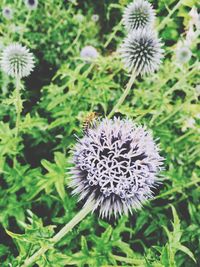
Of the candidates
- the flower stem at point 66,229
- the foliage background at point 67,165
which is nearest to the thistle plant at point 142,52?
the foliage background at point 67,165

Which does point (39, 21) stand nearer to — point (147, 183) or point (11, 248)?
point (11, 248)

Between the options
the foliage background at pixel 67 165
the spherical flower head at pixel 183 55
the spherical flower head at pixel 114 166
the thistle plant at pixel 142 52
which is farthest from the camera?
the spherical flower head at pixel 183 55

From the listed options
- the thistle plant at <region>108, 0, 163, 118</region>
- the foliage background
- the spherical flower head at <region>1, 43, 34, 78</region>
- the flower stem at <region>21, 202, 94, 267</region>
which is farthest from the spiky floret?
the flower stem at <region>21, 202, 94, 267</region>

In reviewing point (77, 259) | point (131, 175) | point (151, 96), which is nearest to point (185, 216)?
point (151, 96)

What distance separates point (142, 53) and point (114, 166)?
0.97 metres

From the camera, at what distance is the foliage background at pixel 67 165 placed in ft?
6.86

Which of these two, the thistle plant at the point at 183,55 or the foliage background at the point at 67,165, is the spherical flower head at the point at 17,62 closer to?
the foliage background at the point at 67,165

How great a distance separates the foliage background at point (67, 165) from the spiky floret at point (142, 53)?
275 millimetres

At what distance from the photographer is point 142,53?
2342mm

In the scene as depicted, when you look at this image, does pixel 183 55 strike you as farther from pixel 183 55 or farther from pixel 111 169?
pixel 111 169

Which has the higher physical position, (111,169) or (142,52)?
(142,52)

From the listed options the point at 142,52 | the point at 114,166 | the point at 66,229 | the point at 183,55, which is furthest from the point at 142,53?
the point at 66,229

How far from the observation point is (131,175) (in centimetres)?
164

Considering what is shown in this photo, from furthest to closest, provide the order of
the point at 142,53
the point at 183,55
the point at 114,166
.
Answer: the point at 183,55 < the point at 142,53 < the point at 114,166
